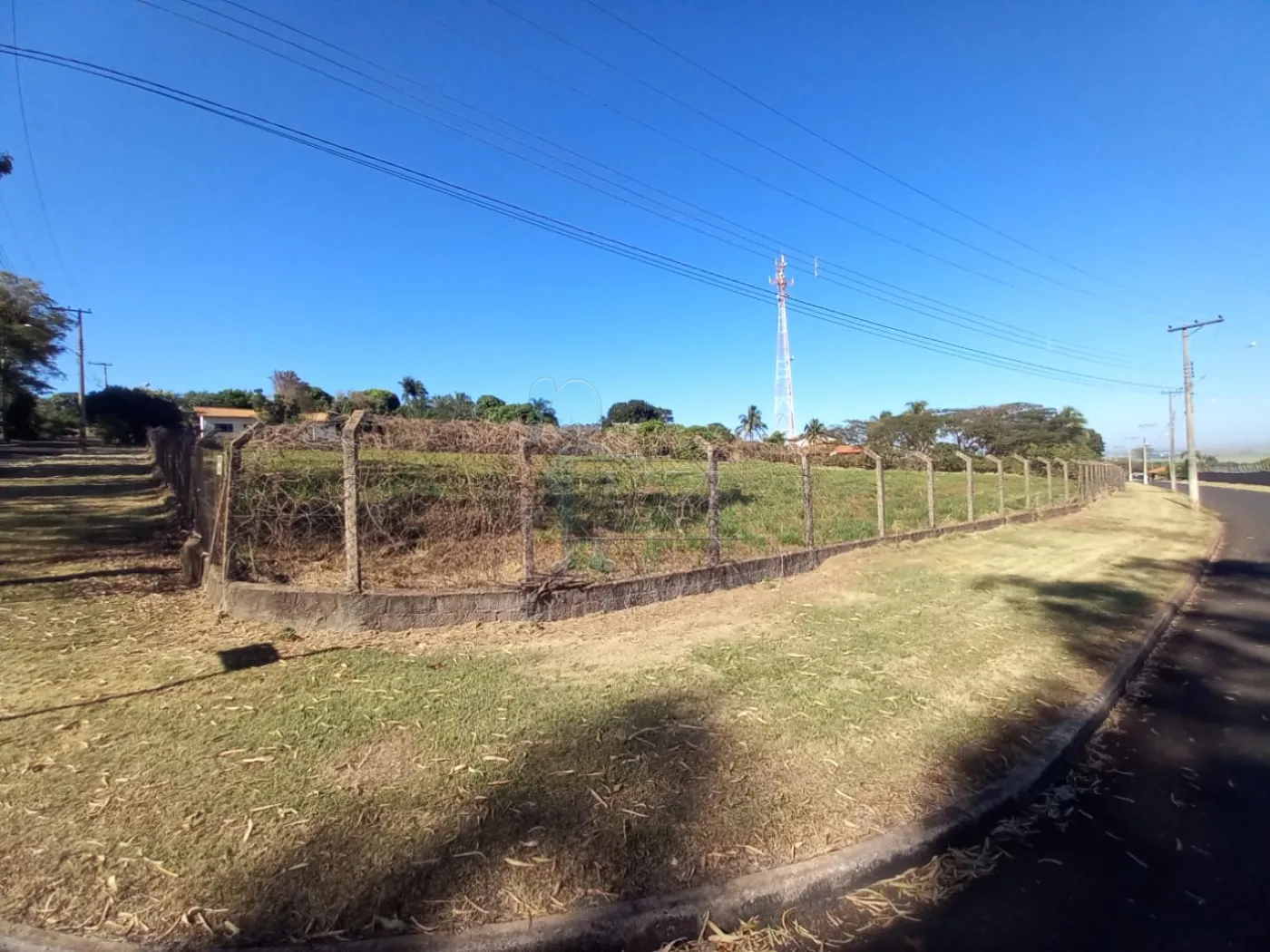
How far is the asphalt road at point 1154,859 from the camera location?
8.25 feet

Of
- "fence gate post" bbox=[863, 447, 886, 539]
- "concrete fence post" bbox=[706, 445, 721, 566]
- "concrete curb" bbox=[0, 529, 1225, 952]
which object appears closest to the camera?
"concrete curb" bbox=[0, 529, 1225, 952]

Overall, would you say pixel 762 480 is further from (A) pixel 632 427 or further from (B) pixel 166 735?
(B) pixel 166 735

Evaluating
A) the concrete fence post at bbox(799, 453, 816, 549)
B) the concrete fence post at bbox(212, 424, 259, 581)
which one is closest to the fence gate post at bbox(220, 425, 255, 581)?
the concrete fence post at bbox(212, 424, 259, 581)

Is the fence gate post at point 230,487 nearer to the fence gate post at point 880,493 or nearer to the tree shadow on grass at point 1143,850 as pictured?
the tree shadow on grass at point 1143,850

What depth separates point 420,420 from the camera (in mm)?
6211

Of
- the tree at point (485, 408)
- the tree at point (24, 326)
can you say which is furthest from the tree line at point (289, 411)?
the tree at point (485, 408)

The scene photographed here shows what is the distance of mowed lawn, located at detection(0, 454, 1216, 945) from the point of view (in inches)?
103

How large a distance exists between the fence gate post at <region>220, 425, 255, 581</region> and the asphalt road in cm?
611

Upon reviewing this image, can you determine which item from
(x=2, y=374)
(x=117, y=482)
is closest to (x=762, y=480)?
(x=117, y=482)

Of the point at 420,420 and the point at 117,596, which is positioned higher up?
the point at 420,420

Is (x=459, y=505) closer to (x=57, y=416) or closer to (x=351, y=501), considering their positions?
(x=351, y=501)

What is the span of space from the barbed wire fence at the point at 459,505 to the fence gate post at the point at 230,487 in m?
0.02

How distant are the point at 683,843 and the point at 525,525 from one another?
3.83m

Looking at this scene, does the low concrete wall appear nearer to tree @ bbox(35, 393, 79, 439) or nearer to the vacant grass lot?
the vacant grass lot
